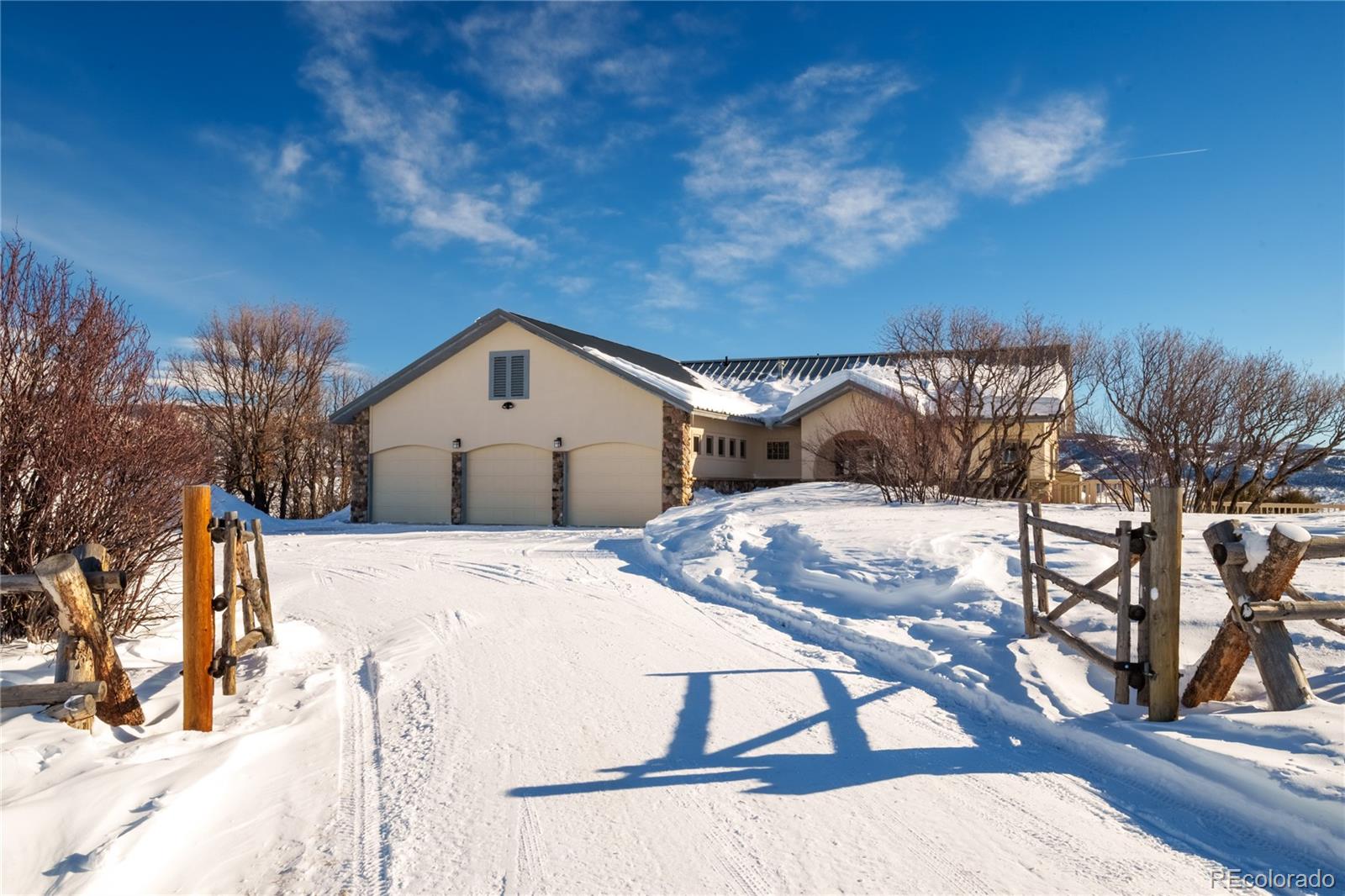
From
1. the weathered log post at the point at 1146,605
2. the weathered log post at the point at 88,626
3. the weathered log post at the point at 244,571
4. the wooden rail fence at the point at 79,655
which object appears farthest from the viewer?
the weathered log post at the point at 244,571

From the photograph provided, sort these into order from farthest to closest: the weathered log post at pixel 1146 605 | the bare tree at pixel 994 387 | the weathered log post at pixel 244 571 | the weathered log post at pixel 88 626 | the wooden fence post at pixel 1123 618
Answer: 1. the bare tree at pixel 994 387
2. the weathered log post at pixel 244 571
3. the wooden fence post at pixel 1123 618
4. the weathered log post at pixel 1146 605
5. the weathered log post at pixel 88 626

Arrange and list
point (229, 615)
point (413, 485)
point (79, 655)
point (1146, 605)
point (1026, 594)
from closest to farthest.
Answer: point (79, 655), point (1146, 605), point (229, 615), point (1026, 594), point (413, 485)

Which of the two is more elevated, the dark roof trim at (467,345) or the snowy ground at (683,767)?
the dark roof trim at (467,345)

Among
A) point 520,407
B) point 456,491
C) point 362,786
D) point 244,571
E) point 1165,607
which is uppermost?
point 520,407

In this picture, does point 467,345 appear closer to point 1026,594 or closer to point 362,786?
point 1026,594

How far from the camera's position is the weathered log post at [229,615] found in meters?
5.66

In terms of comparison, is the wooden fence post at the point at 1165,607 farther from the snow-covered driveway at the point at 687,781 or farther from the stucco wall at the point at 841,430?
the stucco wall at the point at 841,430

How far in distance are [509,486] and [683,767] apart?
19.4 meters

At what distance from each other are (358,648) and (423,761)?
3141mm

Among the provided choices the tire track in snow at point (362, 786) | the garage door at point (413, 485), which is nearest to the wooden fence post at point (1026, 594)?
the tire track in snow at point (362, 786)

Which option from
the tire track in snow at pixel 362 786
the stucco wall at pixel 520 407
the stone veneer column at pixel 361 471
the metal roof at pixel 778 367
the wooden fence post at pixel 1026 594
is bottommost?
the tire track in snow at pixel 362 786

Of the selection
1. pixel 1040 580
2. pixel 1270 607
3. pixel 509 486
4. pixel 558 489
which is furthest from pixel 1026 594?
pixel 509 486

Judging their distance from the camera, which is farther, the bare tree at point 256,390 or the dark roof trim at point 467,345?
the bare tree at point 256,390

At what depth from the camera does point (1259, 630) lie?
508 centimetres
